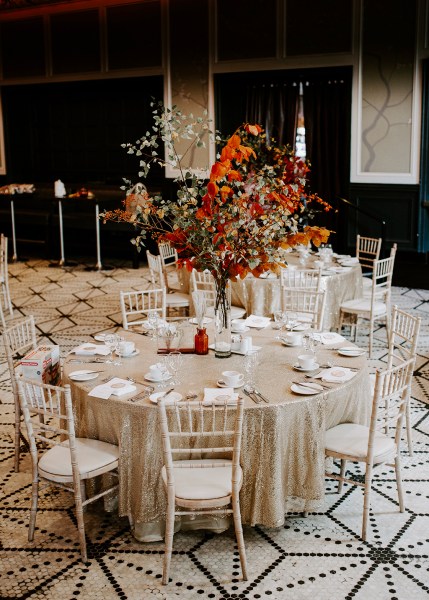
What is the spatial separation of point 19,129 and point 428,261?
318 inches

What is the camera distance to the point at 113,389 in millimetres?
3652

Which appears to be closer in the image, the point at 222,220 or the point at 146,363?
the point at 222,220

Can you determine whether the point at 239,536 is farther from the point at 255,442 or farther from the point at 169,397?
the point at 169,397

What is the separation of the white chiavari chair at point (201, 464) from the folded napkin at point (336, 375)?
60 cm

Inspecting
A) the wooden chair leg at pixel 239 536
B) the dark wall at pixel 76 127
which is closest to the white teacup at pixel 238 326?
Result: the wooden chair leg at pixel 239 536

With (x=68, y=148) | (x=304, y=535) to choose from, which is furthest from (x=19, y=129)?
(x=304, y=535)

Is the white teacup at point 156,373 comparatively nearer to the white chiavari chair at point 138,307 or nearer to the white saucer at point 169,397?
the white saucer at point 169,397

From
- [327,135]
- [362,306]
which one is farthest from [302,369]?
[327,135]

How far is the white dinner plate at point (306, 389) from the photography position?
355 centimetres

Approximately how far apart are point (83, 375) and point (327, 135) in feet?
26.6

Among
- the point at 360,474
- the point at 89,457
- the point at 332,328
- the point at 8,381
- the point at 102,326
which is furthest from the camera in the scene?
the point at 102,326

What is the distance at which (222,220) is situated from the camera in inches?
145

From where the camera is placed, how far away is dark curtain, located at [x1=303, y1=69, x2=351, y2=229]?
10.8m

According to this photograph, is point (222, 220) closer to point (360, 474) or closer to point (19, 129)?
point (360, 474)
